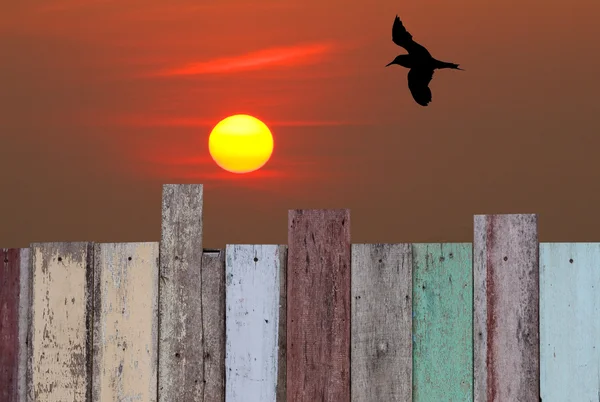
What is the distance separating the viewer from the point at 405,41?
851 centimetres

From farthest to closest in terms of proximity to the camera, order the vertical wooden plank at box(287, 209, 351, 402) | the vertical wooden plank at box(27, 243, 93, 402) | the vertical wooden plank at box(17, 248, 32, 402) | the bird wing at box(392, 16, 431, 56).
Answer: the bird wing at box(392, 16, 431, 56), the vertical wooden plank at box(17, 248, 32, 402), the vertical wooden plank at box(27, 243, 93, 402), the vertical wooden plank at box(287, 209, 351, 402)

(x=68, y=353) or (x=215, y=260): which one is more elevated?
(x=215, y=260)

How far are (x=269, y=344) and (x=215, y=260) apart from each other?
2.36 ft

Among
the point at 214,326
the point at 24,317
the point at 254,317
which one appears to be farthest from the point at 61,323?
the point at 254,317

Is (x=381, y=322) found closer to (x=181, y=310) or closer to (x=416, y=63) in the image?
(x=181, y=310)

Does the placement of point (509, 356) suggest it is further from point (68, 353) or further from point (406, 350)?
point (68, 353)

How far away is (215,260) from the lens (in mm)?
6301

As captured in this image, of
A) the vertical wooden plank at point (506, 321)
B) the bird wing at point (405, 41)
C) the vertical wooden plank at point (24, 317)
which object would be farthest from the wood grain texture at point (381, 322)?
the bird wing at point (405, 41)

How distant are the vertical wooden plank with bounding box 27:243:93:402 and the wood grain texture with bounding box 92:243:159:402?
0.26 ft

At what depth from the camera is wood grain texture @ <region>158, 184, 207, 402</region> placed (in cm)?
631

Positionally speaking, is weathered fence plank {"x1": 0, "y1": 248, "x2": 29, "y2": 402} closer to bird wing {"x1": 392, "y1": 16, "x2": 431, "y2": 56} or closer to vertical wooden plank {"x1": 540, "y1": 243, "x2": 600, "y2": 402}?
vertical wooden plank {"x1": 540, "y1": 243, "x2": 600, "y2": 402}

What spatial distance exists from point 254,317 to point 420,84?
3403 millimetres

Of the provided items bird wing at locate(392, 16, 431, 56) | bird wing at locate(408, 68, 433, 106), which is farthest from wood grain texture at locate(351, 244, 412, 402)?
bird wing at locate(392, 16, 431, 56)

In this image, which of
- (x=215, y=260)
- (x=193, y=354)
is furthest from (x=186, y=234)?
(x=193, y=354)
